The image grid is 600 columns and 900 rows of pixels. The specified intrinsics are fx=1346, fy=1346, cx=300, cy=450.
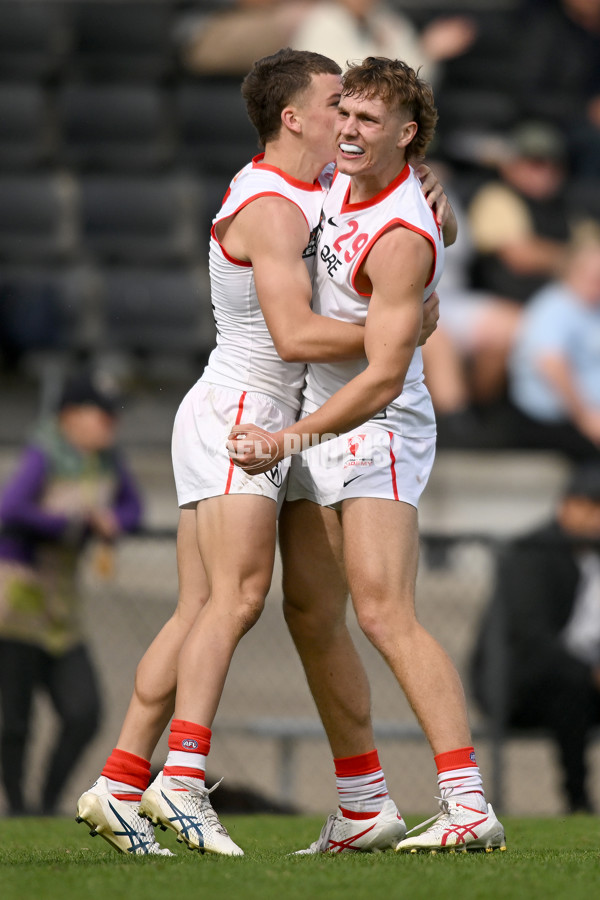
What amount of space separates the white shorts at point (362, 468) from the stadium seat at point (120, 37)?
28.9 feet

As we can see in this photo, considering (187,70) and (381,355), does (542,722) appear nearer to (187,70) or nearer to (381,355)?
(381,355)

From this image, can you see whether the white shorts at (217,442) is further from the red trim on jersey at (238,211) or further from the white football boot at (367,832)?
the white football boot at (367,832)

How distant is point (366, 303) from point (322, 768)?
162 inches

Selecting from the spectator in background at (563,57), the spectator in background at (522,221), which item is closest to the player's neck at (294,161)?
the spectator in background at (522,221)

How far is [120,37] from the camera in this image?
1174 centimetres

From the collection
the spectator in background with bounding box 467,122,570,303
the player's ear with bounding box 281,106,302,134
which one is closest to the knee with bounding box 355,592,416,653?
the player's ear with bounding box 281,106,302,134

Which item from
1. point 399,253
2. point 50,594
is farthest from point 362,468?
point 50,594

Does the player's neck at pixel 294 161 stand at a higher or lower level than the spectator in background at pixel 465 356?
lower

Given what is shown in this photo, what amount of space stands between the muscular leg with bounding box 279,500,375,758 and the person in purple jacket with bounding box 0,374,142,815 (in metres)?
3.03

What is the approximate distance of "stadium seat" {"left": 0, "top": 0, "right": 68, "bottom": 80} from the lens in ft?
37.6

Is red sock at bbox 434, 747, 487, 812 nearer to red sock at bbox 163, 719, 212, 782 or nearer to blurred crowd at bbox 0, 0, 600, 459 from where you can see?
red sock at bbox 163, 719, 212, 782

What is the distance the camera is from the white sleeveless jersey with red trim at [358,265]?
3.34 meters

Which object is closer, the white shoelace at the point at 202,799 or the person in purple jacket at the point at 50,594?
the white shoelace at the point at 202,799

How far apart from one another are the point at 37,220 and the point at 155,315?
1353mm
